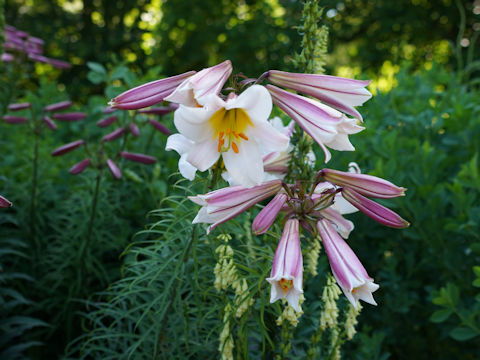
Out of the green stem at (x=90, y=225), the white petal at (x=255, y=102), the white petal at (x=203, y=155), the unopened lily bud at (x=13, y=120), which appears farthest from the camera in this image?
the unopened lily bud at (x=13, y=120)

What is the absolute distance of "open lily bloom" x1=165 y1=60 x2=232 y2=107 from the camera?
3.53 ft

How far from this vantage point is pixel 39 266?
246cm

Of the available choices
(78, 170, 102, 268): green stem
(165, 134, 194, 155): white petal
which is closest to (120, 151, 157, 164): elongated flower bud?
(78, 170, 102, 268): green stem

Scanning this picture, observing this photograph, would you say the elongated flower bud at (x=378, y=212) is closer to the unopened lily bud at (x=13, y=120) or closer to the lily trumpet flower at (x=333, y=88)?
the lily trumpet flower at (x=333, y=88)

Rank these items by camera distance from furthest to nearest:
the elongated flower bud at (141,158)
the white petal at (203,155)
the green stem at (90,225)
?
the elongated flower bud at (141,158) < the green stem at (90,225) < the white petal at (203,155)

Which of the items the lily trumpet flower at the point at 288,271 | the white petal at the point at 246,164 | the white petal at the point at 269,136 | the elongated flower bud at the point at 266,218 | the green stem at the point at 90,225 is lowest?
the green stem at the point at 90,225

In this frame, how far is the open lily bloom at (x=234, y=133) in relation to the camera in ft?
3.41

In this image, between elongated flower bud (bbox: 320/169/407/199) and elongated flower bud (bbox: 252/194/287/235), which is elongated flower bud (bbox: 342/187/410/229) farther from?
elongated flower bud (bbox: 252/194/287/235)

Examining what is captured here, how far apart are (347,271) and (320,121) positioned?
1.22 ft

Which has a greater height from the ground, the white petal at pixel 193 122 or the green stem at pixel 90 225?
the white petal at pixel 193 122

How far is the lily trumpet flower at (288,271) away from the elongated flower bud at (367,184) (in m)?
0.18

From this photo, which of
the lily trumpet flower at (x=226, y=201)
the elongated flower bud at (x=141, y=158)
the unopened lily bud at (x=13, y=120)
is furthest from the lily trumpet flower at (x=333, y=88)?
the unopened lily bud at (x=13, y=120)

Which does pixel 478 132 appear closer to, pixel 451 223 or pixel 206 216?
pixel 451 223

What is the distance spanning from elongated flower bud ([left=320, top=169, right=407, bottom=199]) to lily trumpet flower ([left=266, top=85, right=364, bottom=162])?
0.10 m
